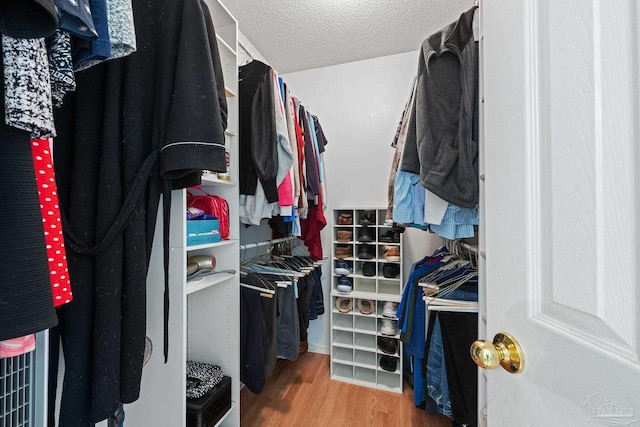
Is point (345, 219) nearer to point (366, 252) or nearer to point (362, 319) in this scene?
point (366, 252)

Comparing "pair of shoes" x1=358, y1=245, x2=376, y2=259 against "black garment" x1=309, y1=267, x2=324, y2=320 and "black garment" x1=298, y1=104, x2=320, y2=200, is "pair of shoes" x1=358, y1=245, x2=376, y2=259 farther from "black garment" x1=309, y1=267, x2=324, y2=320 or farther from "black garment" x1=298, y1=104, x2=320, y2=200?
"black garment" x1=298, y1=104, x2=320, y2=200

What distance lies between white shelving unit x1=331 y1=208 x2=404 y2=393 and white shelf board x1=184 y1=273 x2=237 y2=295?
995mm

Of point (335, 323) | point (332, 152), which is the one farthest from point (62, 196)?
point (332, 152)

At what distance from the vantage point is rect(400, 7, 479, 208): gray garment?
36.1 inches

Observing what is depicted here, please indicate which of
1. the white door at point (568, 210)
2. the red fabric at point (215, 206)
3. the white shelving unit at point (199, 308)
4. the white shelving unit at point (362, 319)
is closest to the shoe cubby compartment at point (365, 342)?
the white shelving unit at point (362, 319)

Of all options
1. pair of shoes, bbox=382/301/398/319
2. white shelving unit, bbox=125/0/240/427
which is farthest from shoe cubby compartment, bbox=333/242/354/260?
white shelving unit, bbox=125/0/240/427

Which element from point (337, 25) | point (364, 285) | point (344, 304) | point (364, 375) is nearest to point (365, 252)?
point (364, 285)

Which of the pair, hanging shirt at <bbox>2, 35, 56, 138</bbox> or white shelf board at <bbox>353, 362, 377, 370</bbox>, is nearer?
hanging shirt at <bbox>2, 35, 56, 138</bbox>

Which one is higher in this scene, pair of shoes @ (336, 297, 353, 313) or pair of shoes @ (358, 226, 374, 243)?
pair of shoes @ (358, 226, 374, 243)

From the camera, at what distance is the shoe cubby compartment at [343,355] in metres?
2.01

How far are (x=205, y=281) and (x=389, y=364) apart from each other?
1.47m

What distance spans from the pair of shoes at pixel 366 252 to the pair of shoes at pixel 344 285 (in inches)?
8.7

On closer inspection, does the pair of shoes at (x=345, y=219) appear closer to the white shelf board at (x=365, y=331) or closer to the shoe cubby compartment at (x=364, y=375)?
the white shelf board at (x=365, y=331)

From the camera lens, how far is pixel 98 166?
0.72 metres
